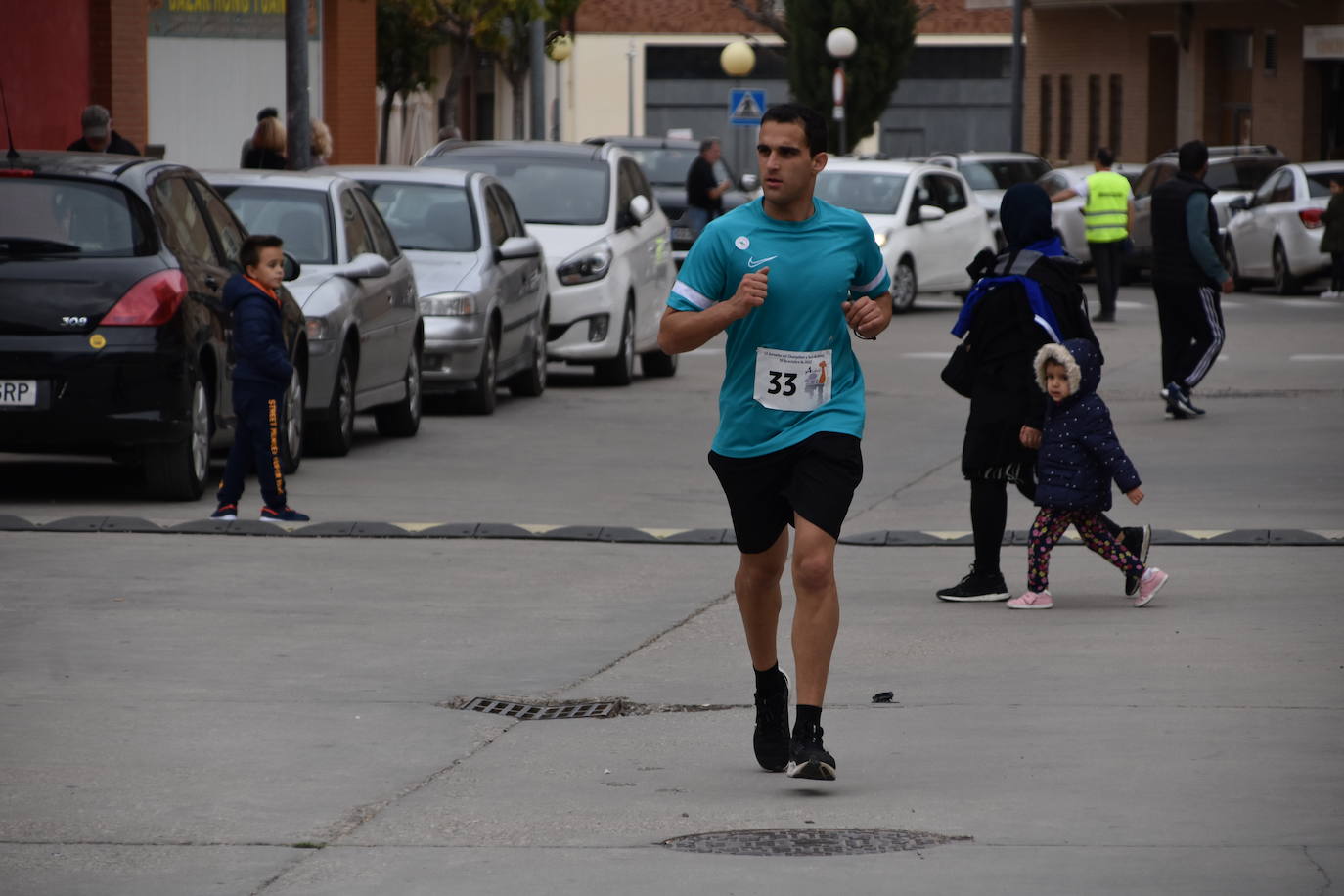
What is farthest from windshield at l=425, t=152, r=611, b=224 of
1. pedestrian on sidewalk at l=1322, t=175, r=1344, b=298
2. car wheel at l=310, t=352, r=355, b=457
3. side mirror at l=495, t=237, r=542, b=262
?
pedestrian on sidewalk at l=1322, t=175, r=1344, b=298

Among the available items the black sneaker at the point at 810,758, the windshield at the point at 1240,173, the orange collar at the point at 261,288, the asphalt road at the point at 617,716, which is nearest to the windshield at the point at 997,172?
the windshield at the point at 1240,173

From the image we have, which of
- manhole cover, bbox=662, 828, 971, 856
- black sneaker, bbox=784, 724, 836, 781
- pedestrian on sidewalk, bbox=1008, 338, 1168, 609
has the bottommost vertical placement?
manhole cover, bbox=662, 828, 971, 856

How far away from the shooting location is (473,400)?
59.1ft

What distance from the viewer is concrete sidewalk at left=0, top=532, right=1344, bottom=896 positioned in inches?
229

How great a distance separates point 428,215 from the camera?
1841 centimetres

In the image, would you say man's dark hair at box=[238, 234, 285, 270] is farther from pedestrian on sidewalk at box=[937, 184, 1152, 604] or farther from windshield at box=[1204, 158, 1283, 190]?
windshield at box=[1204, 158, 1283, 190]

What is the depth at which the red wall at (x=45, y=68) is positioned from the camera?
2202 cm

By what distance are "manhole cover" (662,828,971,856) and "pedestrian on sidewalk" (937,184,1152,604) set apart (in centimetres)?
398

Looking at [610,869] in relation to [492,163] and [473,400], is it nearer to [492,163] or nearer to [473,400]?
[473,400]

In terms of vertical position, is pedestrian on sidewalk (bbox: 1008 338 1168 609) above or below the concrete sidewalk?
above

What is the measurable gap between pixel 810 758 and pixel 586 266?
13.6m

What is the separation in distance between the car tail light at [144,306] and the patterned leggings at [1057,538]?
4.37m

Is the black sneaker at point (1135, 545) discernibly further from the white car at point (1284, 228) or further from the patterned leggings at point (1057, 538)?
the white car at point (1284, 228)

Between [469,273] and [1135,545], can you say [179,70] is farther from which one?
[1135,545]
